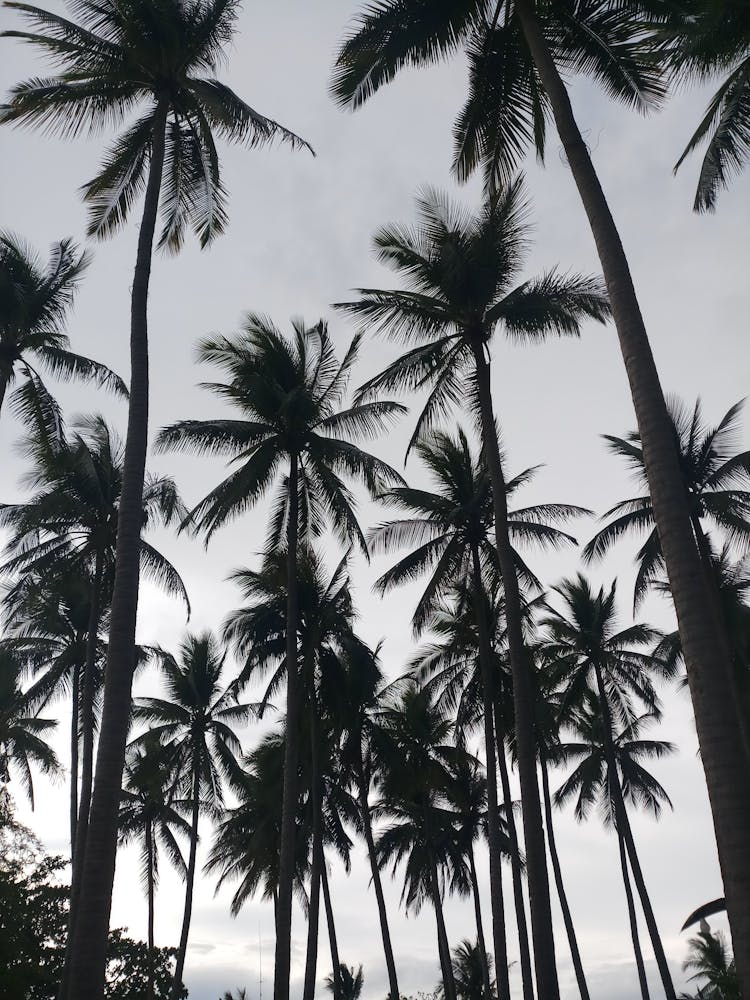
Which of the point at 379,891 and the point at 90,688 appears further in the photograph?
the point at 379,891

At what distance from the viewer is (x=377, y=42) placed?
1327 cm

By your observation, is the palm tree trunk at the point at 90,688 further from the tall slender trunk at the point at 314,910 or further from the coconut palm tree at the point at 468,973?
the coconut palm tree at the point at 468,973

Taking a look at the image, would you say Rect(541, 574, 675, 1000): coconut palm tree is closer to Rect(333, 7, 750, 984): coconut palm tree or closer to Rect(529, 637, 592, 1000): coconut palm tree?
Rect(529, 637, 592, 1000): coconut palm tree

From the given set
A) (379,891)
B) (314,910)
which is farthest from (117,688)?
(379,891)

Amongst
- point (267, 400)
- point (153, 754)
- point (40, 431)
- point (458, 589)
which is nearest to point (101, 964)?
point (40, 431)

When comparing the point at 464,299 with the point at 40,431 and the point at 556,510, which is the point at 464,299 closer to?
the point at 556,510

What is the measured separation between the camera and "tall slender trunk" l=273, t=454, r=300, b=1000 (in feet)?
62.0

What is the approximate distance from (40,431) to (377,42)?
33.6ft

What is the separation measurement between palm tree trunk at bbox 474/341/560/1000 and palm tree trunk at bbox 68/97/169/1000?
6697 mm

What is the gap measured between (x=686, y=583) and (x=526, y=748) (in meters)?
7.59

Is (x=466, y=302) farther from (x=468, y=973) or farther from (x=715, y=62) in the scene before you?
(x=468, y=973)

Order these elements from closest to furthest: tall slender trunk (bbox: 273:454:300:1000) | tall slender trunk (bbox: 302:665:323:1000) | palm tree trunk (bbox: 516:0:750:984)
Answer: palm tree trunk (bbox: 516:0:750:984)
tall slender trunk (bbox: 273:454:300:1000)
tall slender trunk (bbox: 302:665:323:1000)

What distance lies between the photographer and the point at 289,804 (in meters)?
19.8

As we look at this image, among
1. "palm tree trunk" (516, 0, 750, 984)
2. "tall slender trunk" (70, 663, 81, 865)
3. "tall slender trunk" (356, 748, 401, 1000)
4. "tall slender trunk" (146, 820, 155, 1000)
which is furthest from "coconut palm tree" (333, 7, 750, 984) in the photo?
"tall slender trunk" (146, 820, 155, 1000)
